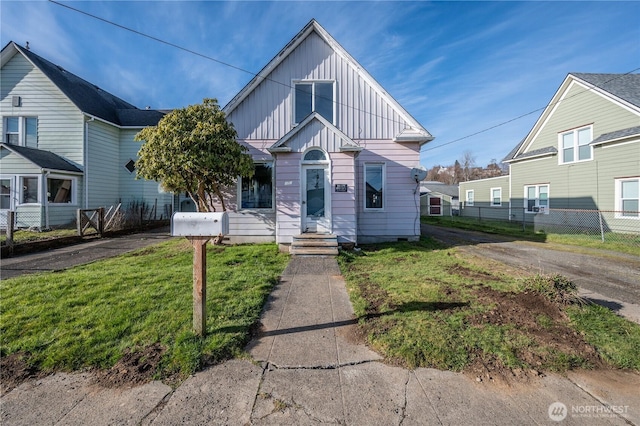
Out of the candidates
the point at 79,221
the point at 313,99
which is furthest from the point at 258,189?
the point at 79,221

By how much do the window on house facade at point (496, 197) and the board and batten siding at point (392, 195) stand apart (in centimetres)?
1538

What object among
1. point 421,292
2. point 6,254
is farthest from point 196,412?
point 6,254

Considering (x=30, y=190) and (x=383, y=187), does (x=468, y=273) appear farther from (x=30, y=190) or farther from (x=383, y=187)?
(x=30, y=190)

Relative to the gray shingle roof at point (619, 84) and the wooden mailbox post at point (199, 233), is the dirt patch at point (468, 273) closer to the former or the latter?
the wooden mailbox post at point (199, 233)

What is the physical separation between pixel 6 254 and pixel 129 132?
10942 mm

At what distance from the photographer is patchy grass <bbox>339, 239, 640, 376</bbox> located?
9.06 ft

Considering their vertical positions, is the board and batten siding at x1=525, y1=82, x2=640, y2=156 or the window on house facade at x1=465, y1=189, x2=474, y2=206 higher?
the board and batten siding at x1=525, y1=82, x2=640, y2=156

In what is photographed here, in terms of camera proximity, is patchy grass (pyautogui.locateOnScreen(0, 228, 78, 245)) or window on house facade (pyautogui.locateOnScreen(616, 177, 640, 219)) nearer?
patchy grass (pyautogui.locateOnScreen(0, 228, 78, 245))

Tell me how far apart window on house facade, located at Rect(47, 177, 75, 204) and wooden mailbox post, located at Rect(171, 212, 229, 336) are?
15123 millimetres

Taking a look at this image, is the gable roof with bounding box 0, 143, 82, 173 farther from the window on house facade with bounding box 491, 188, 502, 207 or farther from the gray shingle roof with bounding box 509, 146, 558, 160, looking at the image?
the window on house facade with bounding box 491, 188, 502, 207

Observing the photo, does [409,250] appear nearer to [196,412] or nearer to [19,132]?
[196,412]

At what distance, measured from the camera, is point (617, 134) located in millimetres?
11836

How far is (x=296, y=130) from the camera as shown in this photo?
831 cm

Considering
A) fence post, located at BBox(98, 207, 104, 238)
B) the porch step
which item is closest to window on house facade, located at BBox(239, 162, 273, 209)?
the porch step
